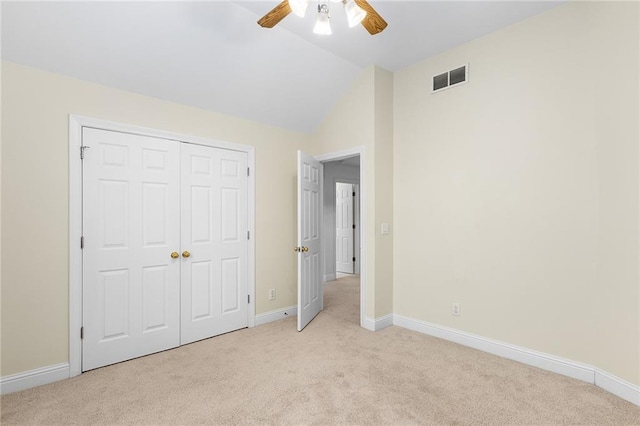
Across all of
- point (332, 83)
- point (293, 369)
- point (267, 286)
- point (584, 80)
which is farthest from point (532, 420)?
point (332, 83)

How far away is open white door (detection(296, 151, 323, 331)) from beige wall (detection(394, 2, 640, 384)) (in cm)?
115

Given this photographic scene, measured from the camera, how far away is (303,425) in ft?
6.19

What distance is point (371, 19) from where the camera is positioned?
1988 mm

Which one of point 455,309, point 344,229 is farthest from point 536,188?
point 344,229

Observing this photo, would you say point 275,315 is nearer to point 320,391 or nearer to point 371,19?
point 320,391

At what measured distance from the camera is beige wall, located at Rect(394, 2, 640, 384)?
2.21 metres

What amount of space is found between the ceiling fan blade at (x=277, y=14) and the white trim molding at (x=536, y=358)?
125 inches

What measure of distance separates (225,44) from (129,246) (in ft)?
6.67

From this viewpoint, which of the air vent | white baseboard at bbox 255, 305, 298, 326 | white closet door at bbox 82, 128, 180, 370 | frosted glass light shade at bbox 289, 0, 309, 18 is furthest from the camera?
white baseboard at bbox 255, 305, 298, 326

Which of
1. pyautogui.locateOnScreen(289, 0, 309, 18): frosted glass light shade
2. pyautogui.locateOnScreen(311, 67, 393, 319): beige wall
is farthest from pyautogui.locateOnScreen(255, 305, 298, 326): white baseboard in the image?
pyautogui.locateOnScreen(289, 0, 309, 18): frosted glass light shade

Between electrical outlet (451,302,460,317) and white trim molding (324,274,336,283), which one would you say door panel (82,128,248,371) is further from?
white trim molding (324,274,336,283)

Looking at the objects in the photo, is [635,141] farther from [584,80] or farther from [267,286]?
[267,286]

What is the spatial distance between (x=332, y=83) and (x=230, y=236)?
2.15 meters

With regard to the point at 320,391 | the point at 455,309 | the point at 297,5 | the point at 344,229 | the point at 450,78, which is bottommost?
the point at 320,391
